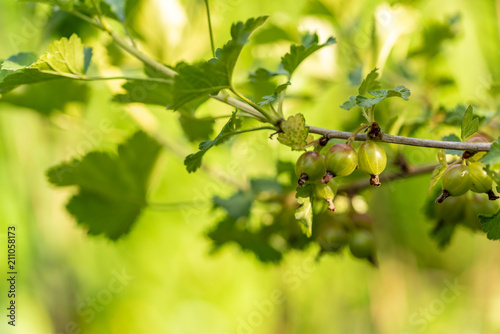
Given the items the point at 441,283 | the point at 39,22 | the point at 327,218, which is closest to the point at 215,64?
the point at 327,218

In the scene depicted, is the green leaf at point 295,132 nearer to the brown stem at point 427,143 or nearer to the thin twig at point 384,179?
the brown stem at point 427,143

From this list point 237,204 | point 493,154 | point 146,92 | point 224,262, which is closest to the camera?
point 493,154

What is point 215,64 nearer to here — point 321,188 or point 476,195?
point 321,188

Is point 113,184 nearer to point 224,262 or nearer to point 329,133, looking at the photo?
point 329,133

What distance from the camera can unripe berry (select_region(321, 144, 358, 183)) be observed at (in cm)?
28

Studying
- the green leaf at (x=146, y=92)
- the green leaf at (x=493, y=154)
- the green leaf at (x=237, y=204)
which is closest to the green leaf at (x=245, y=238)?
the green leaf at (x=237, y=204)

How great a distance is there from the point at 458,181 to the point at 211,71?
165mm

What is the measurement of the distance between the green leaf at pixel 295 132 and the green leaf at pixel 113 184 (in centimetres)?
24

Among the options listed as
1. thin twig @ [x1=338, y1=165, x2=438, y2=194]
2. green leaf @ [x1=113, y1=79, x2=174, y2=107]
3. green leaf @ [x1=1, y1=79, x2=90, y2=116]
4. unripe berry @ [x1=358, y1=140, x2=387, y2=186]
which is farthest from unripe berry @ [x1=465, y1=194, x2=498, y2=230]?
Answer: green leaf @ [x1=1, y1=79, x2=90, y2=116]

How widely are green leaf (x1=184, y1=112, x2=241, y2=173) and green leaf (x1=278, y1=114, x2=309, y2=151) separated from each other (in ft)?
0.10

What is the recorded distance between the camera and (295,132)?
286 mm

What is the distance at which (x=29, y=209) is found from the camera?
991 mm

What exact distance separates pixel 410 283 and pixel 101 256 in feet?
2.46

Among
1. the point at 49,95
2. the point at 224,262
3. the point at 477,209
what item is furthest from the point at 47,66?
the point at 224,262
